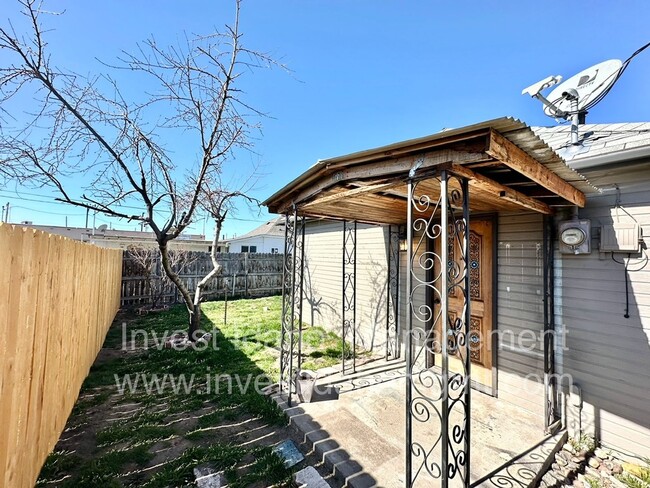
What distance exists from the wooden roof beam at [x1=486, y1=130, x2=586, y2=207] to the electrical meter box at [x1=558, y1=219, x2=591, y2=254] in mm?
485

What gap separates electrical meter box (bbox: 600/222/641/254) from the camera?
2.78 meters

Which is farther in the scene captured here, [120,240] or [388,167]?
[120,240]

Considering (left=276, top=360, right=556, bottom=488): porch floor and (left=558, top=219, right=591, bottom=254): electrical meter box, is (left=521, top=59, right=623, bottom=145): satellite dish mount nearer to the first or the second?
(left=558, top=219, right=591, bottom=254): electrical meter box

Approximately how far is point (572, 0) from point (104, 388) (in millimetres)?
9070

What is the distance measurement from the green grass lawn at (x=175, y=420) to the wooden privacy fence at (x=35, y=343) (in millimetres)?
338

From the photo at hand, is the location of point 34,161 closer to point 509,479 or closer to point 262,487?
point 262,487

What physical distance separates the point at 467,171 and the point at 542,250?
2220mm

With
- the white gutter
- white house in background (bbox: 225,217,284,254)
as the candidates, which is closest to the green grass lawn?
the white gutter

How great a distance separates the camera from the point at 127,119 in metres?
4.54

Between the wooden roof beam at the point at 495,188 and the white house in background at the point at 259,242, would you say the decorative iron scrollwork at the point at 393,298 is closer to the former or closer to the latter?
the wooden roof beam at the point at 495,188

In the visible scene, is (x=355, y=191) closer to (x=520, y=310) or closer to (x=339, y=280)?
(x=520, y=310)

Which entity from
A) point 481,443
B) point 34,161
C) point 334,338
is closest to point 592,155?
point 481,443

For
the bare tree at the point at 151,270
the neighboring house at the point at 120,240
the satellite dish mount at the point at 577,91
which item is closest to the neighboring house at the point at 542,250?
the satellite dish mount at the point at 577,91

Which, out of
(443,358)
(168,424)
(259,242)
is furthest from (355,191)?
(259,242)
